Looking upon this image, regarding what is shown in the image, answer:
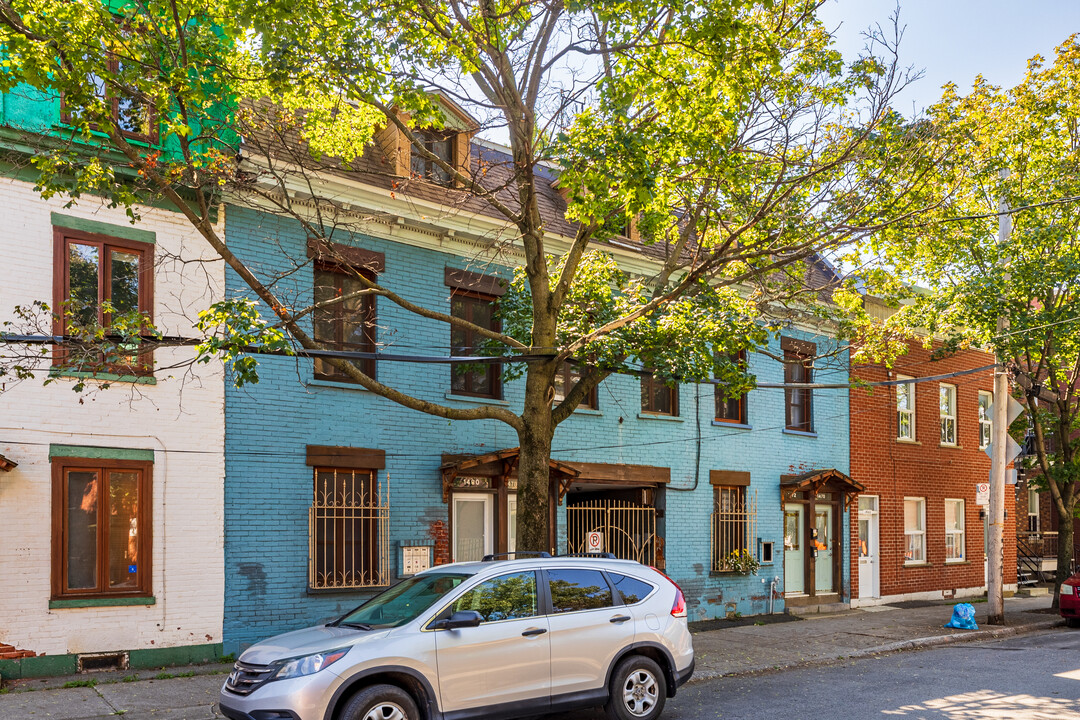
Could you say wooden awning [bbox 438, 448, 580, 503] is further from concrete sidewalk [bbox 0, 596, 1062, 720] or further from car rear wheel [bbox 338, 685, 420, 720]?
car rear wheel [bbox 338, 685, 420, 720]

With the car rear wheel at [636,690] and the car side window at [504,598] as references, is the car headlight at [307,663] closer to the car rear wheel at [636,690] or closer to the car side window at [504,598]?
the car side window at [504,598]

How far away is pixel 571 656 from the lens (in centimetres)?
818

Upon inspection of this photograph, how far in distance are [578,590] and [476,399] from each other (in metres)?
6.24

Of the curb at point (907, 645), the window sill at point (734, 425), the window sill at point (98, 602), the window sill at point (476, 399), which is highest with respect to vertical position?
the window sill at point (476, 399)

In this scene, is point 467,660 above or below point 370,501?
below

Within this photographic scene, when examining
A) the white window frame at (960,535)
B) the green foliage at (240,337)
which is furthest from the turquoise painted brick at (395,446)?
the white window frame at (960,535)

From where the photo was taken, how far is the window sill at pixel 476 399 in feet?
46.3

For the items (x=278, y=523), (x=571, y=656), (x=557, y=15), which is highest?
(x=557, y=15)

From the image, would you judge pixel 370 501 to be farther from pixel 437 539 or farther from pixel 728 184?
pixel 728 184

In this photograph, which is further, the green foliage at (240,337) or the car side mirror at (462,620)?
the green foliage at (240,337)

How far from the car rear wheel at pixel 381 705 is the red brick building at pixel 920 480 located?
14.8m

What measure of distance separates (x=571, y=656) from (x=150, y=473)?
607 centimetres

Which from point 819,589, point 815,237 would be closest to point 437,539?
point 815,237

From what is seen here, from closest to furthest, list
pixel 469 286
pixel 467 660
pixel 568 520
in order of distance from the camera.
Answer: pixel 467 660 < pixel 469 286 < pixel 568 520
